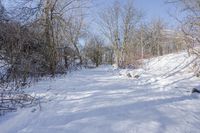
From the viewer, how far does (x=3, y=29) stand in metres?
7.36

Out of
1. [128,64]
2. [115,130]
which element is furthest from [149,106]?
[128,64]

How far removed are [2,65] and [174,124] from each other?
447cm

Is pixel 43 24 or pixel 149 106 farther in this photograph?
pixel 43 24

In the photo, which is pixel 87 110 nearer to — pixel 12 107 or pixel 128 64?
pixel 12 107

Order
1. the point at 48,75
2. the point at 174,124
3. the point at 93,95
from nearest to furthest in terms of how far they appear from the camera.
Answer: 1. the point at 174,124
2. the point at 93,95
3. the point at 48,75

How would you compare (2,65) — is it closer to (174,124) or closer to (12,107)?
(12,107)

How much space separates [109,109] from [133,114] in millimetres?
643

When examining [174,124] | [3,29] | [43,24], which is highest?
[43,24]

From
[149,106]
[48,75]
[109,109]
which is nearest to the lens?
[109,109]

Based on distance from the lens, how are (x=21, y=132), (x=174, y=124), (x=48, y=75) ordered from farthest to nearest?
1. (x=48, y=75)
2. (x=174, y=124)
3. (x=21, y=132)

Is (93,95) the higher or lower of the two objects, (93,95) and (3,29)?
the lower

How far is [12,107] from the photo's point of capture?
6.84 metres

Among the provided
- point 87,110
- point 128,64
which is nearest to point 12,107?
point 87,110

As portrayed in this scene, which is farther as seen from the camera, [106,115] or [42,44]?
[42,44]
